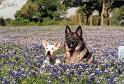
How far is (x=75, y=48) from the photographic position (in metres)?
9.64

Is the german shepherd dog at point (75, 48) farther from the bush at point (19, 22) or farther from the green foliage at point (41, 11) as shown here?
the bush at point (19, 22)

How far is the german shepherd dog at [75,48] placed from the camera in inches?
372

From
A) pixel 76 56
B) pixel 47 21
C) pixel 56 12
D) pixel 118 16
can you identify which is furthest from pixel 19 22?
pixel 76 56

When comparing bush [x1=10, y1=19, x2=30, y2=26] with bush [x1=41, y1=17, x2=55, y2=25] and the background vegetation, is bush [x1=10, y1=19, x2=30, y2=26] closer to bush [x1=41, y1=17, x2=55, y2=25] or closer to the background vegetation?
the background vegetation

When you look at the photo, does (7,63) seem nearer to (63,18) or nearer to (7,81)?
(7,81)

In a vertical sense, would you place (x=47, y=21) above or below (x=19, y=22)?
below

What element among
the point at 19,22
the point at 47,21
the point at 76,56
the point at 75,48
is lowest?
the point at 47,21

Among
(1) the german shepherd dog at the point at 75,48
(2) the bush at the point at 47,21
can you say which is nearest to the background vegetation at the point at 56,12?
(2) the bush at the point at 47,21

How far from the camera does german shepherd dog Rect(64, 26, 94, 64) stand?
31.0 ft

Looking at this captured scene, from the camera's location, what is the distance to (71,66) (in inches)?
345

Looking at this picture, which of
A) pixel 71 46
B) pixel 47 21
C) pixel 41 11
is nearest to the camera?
pixel 71 46

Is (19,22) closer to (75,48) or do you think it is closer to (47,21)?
(47,21)

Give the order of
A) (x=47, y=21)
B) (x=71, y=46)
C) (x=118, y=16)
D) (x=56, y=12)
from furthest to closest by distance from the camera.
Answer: (x=118, y=16) → (x=56, y=12) → (x=47, y=21) → (x=71, y=46)

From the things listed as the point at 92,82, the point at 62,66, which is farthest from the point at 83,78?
the point at 62,66
